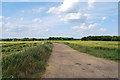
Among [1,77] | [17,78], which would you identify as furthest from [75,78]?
[1,77]

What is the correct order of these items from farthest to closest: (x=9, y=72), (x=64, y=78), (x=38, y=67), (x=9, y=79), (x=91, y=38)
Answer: (x=91, y=38), (x=38, y=67), (x=64, y=78), (x=9, y=72), (x=9, y=79)

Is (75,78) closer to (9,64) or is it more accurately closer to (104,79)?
(104,79)

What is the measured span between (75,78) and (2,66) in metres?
3.23

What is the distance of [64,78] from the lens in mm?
6309

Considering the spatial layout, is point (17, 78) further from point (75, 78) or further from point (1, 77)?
point (75, 78)

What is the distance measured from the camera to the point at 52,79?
242 inches

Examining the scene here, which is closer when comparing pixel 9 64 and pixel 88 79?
pixel 88 79

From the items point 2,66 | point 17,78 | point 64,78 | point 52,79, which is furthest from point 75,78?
point 2,66

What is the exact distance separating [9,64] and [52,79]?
7.31 ft

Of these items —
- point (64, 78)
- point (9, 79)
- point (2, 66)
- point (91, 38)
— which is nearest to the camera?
point (9, 79)

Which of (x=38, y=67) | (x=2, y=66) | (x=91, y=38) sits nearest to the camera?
(x=2, y=66)

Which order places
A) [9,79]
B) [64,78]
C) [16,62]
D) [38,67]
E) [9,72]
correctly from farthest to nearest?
[38,67], [16,62], [64,78], [9,72], [9,79]

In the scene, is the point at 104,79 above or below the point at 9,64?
below

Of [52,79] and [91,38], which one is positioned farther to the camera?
[91,38]
